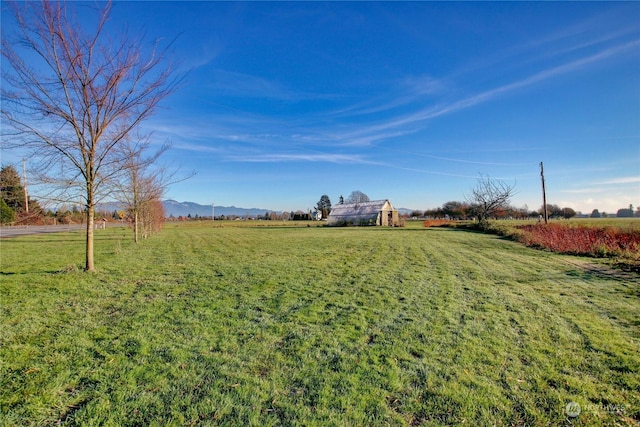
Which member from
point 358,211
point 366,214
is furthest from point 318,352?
point 358,211

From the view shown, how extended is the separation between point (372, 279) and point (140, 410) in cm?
599

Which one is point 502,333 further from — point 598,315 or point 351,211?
point 351,211

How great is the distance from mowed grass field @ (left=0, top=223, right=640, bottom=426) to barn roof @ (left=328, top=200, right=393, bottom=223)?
36268 mm

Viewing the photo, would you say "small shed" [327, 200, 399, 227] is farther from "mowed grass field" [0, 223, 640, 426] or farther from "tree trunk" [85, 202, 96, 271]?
"tree trunk" [85, 202, 96, 271]

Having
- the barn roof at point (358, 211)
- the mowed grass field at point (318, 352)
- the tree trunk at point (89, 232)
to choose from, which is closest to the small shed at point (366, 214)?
the barn roof at point (358, 211)

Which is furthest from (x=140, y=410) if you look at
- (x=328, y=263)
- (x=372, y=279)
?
(x=328, y=263)

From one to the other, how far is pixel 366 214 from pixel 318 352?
41.9 metres

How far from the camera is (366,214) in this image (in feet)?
147

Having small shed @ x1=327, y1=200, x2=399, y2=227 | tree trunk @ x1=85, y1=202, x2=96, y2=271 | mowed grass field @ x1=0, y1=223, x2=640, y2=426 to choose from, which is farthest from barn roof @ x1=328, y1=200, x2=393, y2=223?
tree trunk @ x1=85, y1=202, x2=96, y2=271

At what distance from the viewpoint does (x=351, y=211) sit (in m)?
47.9

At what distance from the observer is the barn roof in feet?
143

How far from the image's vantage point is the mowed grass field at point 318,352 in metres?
2.55

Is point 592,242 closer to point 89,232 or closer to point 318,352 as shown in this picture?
point 318,352

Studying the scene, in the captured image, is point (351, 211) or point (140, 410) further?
point (351, 211)
